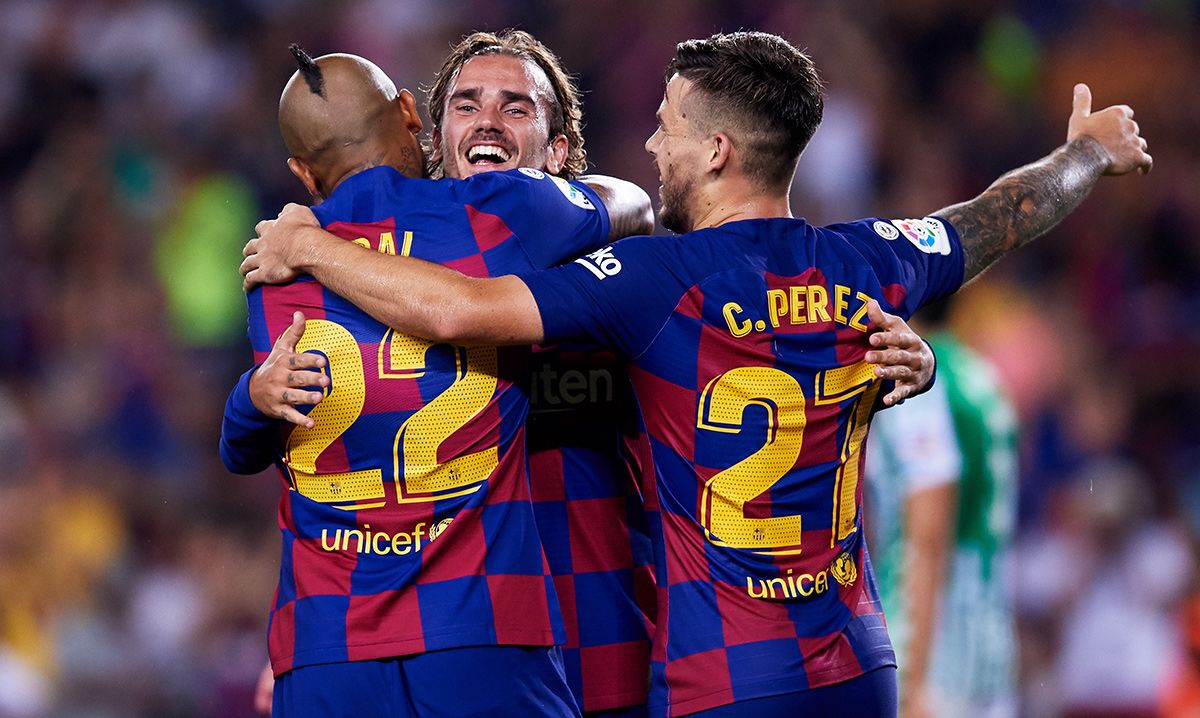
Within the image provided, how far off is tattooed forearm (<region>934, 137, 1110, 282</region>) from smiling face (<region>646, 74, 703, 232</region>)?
0.70m

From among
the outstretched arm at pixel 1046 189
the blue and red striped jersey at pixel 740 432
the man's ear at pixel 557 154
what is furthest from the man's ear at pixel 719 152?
the man's ear at pixel 557 154

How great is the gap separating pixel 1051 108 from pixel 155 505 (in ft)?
20.8

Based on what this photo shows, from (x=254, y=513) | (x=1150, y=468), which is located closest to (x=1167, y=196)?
(x=1150, y=468)

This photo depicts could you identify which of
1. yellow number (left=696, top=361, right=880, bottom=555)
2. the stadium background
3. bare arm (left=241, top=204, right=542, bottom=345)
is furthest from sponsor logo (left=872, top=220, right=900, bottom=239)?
the stadium background

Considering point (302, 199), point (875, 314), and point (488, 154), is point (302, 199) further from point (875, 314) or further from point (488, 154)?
point (875, 314)

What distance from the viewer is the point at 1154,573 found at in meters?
7.91

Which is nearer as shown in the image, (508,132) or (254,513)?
(508,132)

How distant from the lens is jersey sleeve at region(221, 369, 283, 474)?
3473 mm

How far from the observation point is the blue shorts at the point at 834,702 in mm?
3336

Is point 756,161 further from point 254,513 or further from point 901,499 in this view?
point 254,513

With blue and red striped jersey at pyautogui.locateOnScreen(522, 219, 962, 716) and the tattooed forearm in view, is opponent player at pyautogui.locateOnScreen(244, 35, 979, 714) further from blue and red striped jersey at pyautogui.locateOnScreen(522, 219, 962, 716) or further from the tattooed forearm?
the tattooed forearm

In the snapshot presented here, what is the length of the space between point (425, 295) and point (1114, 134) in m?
2.16

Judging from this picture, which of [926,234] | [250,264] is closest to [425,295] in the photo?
[250,264]

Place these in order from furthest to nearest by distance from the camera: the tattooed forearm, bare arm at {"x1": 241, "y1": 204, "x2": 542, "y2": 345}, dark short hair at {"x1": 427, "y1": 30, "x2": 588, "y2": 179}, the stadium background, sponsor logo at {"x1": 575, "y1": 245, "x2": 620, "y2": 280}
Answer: the stadium background
dark short hair at {"x1": 427, "y1": 30, "x2": 588, "y2": 179}
the tattooed forearm
sponsor logo at {"x1": 575, "y1": 245, "x2": 620, "y2": 280}
bare arm at {"x1": 241, "y1": 204, "x2": 542, "y2": 345}
